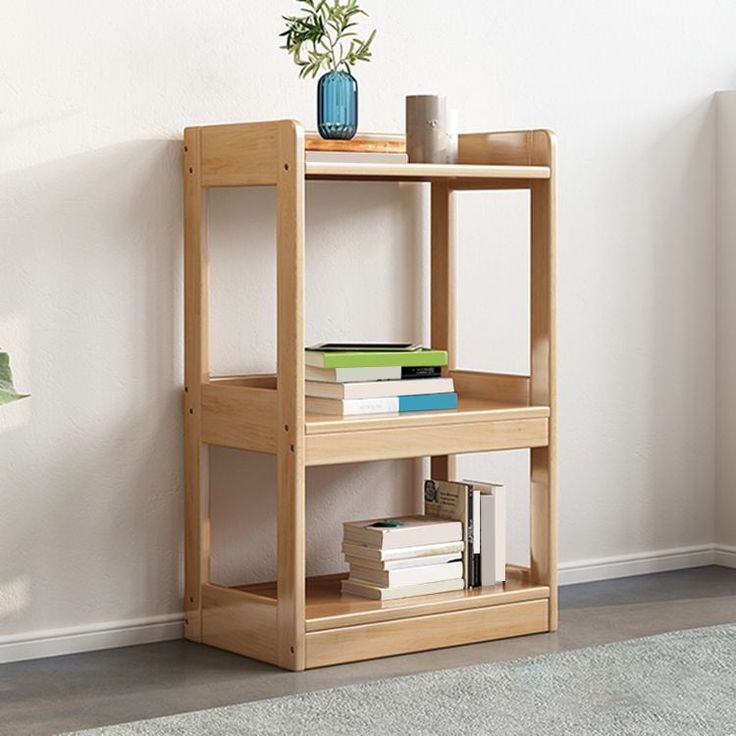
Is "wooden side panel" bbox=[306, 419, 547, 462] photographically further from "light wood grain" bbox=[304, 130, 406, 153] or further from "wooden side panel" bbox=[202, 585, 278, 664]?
"light wood grain" bbox=[304, 130, 406, 153]

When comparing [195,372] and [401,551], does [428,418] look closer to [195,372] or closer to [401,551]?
[401,551]

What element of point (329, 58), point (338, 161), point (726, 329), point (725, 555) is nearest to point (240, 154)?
point (338, 161)

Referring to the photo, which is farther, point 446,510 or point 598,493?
point 598,493

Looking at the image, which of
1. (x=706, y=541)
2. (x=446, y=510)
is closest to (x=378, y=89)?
(x=446, y=510)

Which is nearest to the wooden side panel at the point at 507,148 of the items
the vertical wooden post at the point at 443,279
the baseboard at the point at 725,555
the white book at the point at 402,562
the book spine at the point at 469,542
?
the vertical wooden post at the point at 443,279

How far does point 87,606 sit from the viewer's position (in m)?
2.97

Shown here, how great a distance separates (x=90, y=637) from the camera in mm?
2973

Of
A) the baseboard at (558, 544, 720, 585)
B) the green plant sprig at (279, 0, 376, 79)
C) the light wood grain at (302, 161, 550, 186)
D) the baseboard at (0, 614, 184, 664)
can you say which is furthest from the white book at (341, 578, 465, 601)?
the green plant sprig at (279, 0, 376, 79)

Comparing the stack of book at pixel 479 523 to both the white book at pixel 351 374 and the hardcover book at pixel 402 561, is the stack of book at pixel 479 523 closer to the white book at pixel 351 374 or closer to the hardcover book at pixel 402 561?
the hardcover book at pixel 402 561

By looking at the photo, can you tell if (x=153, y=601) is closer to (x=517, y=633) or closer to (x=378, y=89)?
(x=517, y=633)

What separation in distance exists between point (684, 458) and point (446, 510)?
3.09ft

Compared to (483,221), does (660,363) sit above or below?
below

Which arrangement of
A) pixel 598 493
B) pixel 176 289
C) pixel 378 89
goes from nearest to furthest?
pixel 176 289 → pixel 378 89 → pixel 598 493

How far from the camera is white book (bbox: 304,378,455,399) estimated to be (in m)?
2.88
